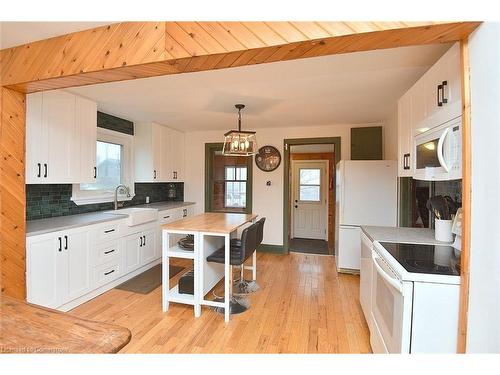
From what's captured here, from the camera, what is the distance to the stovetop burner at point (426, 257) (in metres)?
1.34

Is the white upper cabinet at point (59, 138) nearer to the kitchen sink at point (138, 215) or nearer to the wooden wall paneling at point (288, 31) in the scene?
the kitchen sink at point (138, 215)

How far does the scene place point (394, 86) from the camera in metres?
2.52

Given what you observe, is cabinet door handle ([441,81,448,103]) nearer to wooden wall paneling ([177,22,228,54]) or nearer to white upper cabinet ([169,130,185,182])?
wooden wall paneling ([177,22,228,54])

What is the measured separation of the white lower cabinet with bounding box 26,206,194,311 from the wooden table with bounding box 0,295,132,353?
4.76 feet

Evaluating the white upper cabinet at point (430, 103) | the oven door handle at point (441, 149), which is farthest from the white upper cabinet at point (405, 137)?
the oven door handle at point (441, 149)

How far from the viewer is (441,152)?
1.46 m

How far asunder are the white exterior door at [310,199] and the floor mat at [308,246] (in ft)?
0.89

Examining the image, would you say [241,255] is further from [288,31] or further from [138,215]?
[288,31]

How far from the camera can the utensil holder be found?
6.24 feet

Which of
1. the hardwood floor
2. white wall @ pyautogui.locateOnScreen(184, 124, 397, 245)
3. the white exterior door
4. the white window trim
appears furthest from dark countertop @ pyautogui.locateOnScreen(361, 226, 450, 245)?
the white exterior door

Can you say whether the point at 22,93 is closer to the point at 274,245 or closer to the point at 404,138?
the point at 404,138

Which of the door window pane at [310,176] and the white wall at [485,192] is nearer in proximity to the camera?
the white wall at [485,192]

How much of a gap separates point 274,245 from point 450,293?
347 centimetres
